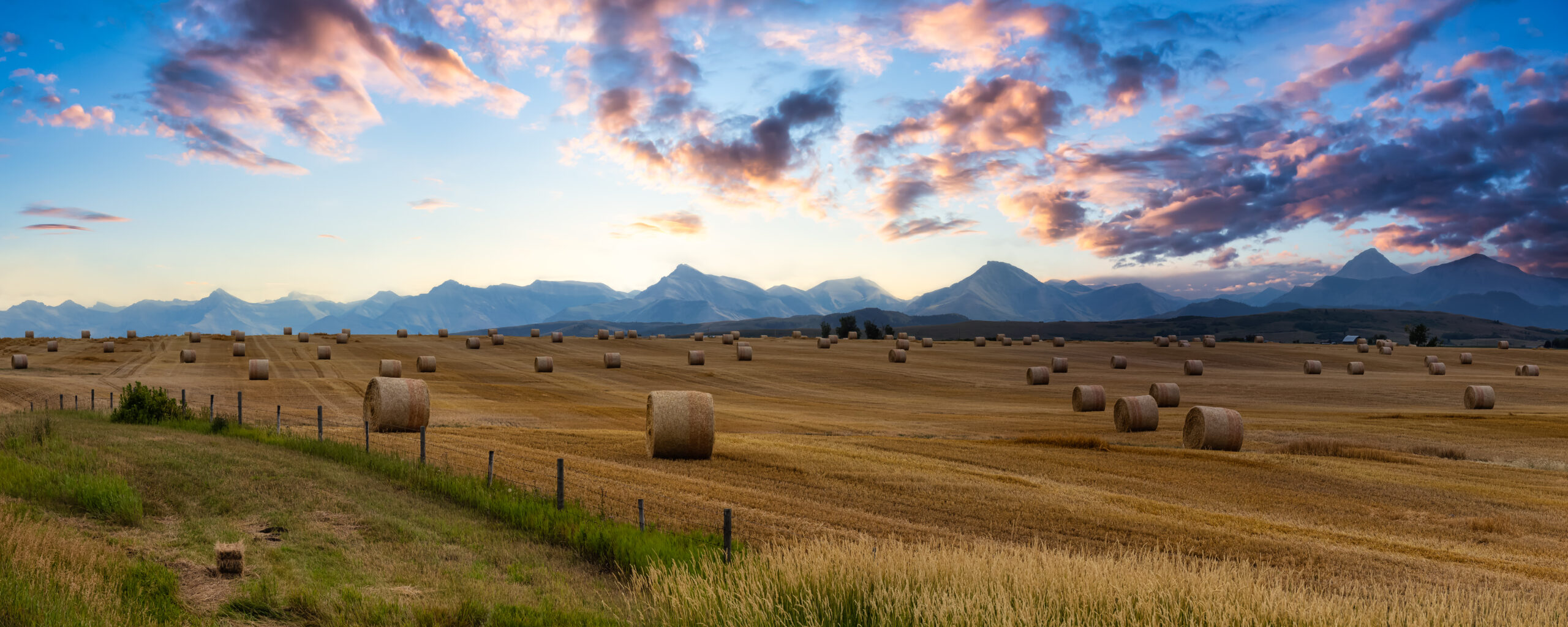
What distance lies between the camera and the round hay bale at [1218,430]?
2605cm

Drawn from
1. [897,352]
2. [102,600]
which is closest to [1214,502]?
[102,600]

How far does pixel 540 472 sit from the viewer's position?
61.2 feet

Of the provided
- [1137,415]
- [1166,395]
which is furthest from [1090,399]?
[1137,415]

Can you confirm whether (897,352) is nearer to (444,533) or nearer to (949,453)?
(949,453)

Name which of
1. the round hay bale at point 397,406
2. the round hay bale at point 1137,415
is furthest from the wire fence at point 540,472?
the round hay bale at point 1137,415

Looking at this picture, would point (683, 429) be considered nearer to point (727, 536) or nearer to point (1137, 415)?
point (727, 536)

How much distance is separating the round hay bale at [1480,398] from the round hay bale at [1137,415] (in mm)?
18889

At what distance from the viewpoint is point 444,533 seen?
A: 1281cm

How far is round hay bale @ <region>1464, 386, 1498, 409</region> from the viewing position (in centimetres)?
3862

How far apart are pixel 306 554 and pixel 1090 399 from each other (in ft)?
113

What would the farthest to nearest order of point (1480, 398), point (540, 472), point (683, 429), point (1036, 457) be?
point (1480, 398) < point (1036, 457) < point (683, 429) < point (540, 472)

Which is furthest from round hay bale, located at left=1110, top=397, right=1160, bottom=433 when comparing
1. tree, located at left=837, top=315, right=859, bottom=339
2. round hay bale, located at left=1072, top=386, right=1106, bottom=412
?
tree, located at left=837, top=315, right=859, bottom=339

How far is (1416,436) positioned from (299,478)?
33.3 metres

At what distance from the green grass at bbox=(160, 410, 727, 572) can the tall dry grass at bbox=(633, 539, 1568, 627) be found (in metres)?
1.52
